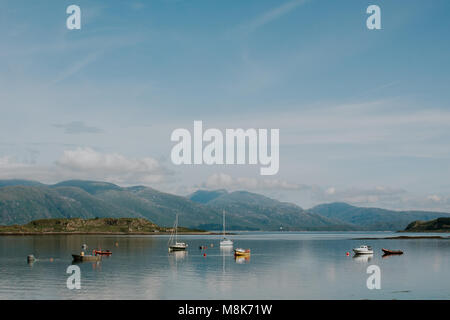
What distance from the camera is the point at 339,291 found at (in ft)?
267

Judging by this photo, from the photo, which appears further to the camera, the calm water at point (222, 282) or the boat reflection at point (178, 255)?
the boat reflection at point (178, 255)

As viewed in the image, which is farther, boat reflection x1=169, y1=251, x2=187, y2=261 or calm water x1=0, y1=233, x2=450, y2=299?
boat reflection x1=169, y1=251, x2=187, y2=261

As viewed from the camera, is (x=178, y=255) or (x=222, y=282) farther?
(x=178, y=255)

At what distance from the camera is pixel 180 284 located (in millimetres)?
89375

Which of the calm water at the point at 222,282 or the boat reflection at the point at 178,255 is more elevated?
the calm water at the point at 222,282

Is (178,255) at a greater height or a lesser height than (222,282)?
lesser

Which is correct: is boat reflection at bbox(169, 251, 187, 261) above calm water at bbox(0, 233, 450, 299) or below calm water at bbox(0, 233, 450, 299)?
below
